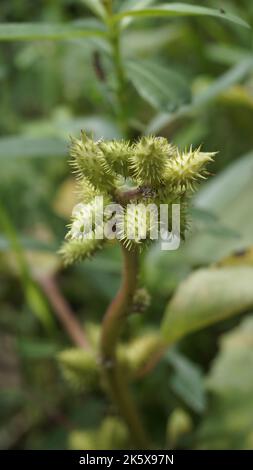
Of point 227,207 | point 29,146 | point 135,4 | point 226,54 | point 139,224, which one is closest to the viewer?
point 139,224

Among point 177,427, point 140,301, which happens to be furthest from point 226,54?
point 140,301

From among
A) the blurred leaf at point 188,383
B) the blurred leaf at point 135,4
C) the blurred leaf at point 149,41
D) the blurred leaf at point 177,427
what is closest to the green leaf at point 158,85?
the blurred leaf at point 135,4

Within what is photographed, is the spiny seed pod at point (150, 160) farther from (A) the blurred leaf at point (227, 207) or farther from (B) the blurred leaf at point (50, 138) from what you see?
(A) the blurred leaf at point (227, 207)

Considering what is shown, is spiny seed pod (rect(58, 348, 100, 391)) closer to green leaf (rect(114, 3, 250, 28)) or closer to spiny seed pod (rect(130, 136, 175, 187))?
spiny seed pod (rect(130, 136, 175, 187))

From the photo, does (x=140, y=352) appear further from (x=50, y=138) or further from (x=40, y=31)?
(x=40, y=31)

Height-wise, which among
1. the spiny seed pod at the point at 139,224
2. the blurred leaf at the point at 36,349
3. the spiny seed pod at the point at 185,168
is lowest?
the spiny seed pod at the point at 139,224

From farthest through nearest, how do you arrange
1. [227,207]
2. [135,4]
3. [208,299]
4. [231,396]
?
[227,207], [231,396], [135,4], [208,299]
